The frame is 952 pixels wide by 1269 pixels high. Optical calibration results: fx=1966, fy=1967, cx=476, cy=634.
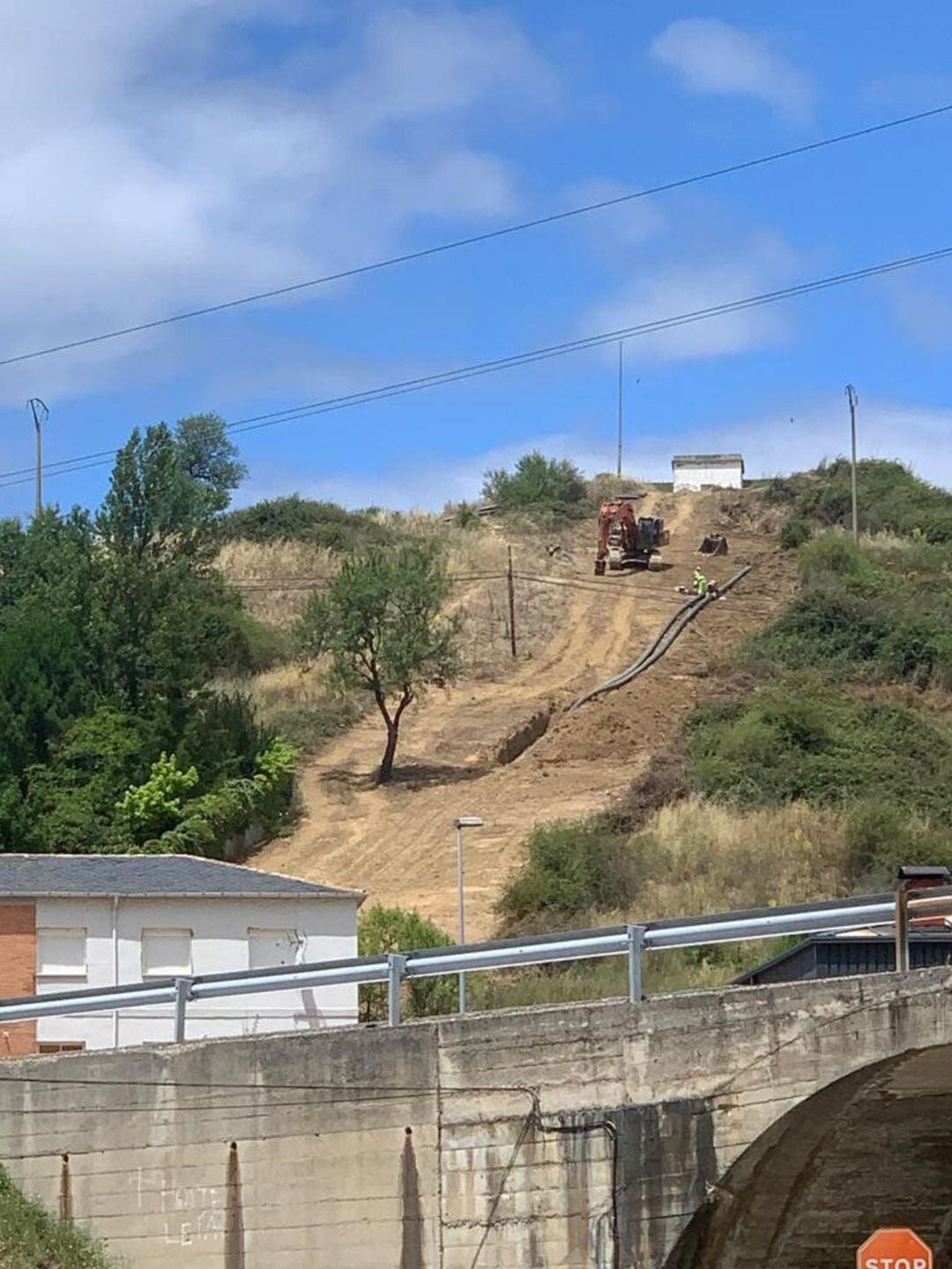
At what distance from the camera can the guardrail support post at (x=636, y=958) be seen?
17328 mm

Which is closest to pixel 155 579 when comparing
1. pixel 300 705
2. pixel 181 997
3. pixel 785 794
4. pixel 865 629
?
pixel 300 705

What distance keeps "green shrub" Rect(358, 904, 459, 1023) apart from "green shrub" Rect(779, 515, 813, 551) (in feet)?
147

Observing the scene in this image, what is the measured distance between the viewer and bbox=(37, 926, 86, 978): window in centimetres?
2745

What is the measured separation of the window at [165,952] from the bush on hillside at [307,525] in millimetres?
54836

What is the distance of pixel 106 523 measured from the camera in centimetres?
5222

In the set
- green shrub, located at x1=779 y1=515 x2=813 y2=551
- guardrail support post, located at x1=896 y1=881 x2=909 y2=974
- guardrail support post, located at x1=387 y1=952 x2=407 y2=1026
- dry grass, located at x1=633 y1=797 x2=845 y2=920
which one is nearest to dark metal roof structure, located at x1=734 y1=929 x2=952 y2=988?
guardrail support post, located at x1=896 y1=881 x2=909 y2=974

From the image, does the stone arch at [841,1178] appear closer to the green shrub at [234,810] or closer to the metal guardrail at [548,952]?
the metal guardrail at [548,952]

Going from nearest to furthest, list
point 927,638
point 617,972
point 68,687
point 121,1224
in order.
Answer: point 121,1224, point 617,972, point 68,687, point 927,638

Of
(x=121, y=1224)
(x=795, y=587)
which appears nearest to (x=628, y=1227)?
(x=121, y=1224)

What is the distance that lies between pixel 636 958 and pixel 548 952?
779 millimetres

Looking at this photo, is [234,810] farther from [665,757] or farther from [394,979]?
[394,979]

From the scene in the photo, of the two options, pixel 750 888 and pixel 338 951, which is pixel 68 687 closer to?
pixel 750 888

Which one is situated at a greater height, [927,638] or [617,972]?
[927,638]

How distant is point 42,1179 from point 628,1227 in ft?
19.0
